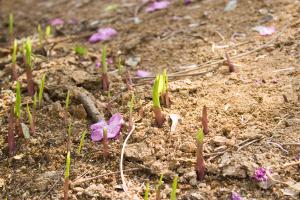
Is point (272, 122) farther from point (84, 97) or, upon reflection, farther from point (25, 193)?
point (25, 193)

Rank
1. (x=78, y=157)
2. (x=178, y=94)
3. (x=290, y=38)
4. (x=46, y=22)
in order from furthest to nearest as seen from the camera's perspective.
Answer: (x=46, y=22) → (x=290, y=38) → (x=178, y=94) → (x=78, y=157)

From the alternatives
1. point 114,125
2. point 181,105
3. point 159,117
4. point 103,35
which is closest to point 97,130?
point 114,125

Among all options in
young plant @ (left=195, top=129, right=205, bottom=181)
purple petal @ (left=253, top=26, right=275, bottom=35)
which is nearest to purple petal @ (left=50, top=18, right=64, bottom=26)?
purple petal @ (left=253, top=26, right=275, bottom=35)

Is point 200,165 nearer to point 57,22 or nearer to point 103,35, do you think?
point 103,35

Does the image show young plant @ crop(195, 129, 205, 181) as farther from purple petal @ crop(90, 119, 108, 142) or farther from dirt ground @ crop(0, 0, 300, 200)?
purple petal @ crop(90, 119, 108, 142)

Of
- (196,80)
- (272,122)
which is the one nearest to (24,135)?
(196,80)

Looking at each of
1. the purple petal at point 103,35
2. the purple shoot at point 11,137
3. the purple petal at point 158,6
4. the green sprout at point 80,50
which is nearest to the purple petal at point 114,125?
the purple shoot at point 11,137
